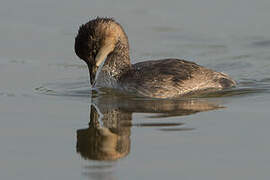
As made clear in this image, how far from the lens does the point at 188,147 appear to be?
10.8 meters

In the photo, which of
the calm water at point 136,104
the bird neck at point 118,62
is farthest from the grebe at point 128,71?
the calm water at point 136,104

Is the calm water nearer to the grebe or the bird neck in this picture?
the grebe

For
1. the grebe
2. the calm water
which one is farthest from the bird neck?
the calm water

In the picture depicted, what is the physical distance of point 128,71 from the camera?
14.8m

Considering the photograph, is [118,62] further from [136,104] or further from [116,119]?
[116,119]

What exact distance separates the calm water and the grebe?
0.36 metres

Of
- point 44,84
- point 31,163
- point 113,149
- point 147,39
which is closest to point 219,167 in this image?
point 113,149

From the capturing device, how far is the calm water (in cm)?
1012

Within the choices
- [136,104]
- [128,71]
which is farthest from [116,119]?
[128,71]

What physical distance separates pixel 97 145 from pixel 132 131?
808mm

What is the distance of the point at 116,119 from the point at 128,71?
238 cm

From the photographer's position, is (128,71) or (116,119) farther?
(128,71)

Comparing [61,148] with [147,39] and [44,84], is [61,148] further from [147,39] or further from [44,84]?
[147,39]

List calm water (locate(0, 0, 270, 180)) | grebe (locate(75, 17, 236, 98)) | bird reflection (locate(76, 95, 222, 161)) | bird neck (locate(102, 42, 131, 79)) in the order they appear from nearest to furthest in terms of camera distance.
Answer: calm water (locate(0, 0, 270, 180))
bird reflection (locate(76, 95, 222, 161))
grebe (locate(75, 17, 236, 98))
bird neck (locate(102, 42, 131, 79))
